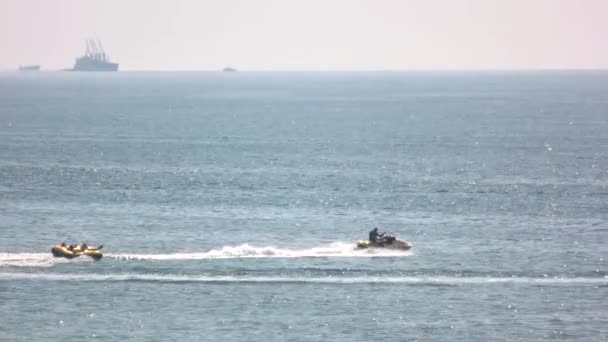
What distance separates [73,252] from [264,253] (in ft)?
47.5

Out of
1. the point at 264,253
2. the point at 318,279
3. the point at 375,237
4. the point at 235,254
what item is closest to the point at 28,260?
the point at 235,254

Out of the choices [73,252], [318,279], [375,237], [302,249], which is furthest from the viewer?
[302,249]

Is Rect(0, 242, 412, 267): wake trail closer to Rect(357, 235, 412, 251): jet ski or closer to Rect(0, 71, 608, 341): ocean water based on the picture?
Rect(0, 71, 608, 341): ocean water

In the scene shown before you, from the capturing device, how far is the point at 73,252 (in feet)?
328

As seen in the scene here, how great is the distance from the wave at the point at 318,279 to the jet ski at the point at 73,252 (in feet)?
14.8

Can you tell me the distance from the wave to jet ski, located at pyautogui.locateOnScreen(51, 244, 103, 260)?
14.8 feet

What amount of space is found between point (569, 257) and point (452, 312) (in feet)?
67.2

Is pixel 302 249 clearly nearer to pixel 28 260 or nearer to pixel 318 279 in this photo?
pixel 318 279

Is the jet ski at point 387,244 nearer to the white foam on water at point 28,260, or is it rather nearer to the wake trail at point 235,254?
the wake trail at point 235,254

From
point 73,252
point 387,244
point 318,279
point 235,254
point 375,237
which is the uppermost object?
point 375,237

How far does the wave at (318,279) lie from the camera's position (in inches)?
3701

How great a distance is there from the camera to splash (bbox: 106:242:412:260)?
333 feet

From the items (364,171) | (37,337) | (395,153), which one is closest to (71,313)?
(37,337)

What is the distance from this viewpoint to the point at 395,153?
606 ft
